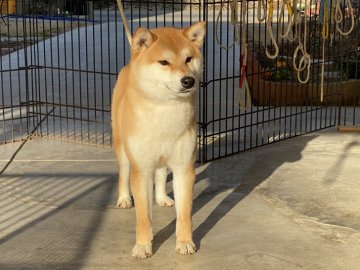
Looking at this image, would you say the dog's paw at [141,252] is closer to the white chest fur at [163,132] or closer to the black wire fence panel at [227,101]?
the white chest fur at [163,132]

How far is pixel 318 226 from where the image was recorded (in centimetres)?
424

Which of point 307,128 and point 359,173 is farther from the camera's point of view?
point 307,128

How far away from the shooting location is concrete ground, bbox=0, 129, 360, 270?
12.3 feet

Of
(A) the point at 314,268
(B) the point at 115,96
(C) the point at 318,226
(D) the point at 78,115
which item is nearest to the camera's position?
(A) the point at 314,268

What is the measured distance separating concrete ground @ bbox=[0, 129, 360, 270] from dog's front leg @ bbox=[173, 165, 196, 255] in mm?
87

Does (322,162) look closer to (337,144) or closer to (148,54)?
(337,144)

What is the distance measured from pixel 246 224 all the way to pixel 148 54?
1386 millimetres

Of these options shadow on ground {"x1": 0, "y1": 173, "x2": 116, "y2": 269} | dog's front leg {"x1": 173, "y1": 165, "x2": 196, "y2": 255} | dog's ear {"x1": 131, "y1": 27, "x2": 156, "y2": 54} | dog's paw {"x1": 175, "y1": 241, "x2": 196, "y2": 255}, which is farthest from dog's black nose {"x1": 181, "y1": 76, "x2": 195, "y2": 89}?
shadow on ground {"x1": 0, "y1": 173, "x2": 116, "y2": 269}

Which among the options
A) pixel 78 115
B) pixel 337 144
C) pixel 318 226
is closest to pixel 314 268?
pixel 318 226

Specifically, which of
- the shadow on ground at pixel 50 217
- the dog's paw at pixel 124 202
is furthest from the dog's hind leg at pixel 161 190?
the shadow on ground at pixel 50 217

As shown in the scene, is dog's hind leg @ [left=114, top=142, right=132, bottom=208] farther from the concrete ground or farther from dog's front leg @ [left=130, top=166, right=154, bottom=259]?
dog's front leg @ [left=130, top=166, right=154, bottom=259]

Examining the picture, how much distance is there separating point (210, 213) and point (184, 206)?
Answer: 2.27 ft

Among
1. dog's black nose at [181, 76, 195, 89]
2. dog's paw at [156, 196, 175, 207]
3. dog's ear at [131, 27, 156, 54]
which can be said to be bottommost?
dog's paw at [156, 196, 175, 207]

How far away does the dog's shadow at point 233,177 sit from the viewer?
4.26m
